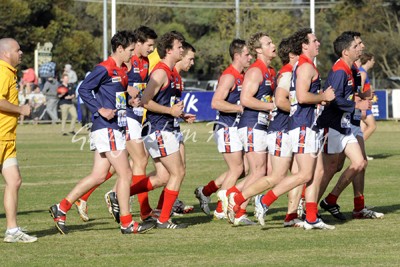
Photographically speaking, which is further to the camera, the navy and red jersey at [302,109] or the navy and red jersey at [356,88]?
the navy and red jersey at [356,88]

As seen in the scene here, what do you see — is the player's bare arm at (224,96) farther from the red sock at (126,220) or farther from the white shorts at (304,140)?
the red sock at (126,220)

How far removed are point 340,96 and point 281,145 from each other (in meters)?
0.95

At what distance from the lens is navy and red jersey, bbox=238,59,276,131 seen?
1346 centimetres

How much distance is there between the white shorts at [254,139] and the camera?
1355 cm

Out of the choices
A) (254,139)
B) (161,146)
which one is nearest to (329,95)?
(254,139)

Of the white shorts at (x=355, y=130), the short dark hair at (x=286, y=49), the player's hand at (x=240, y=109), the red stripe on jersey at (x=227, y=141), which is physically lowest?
the red stripe on jersey at (x=227, y=141)

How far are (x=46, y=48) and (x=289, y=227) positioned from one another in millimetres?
42360

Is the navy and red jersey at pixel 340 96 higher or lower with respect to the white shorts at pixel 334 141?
higher

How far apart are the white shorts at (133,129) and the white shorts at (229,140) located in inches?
41.8

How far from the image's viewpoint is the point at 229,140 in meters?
14.0

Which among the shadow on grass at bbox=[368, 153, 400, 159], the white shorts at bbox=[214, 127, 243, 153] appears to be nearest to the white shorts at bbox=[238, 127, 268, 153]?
the white shorts at bbox=[214, 127, 243, 153]

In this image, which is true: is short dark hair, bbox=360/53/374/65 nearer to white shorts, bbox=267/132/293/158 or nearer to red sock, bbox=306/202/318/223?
white shorts, bbox=267/132/293/158

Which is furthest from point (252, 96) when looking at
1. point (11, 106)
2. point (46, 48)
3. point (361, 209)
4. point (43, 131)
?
point (46, 48)

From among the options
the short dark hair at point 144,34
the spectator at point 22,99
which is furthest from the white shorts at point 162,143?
the spectator at point 22,99
